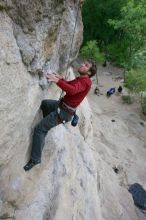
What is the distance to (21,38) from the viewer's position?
6.86 metres

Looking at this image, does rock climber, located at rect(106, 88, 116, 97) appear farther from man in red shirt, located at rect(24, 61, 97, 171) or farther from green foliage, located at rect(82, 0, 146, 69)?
man in red shirt, located at rect(24, 61, 97, 171)

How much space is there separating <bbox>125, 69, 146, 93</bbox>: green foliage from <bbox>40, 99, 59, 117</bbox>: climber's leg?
17001 mm

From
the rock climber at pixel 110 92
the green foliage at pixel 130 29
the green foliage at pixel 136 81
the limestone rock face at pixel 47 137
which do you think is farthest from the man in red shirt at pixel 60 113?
the green foliage at pixel 130 29

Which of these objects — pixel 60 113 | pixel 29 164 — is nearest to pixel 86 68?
pixel 60 113

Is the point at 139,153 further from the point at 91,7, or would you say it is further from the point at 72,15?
the point at 91,7

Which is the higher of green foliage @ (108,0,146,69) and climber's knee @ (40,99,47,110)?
climber's knee @ (40,99,47,110)

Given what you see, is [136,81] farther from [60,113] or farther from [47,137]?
[60,113]

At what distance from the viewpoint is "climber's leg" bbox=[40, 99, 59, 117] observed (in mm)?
8086

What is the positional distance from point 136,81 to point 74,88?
58.4ft

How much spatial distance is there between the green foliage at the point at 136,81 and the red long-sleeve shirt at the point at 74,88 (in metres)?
17.3

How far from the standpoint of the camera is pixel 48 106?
8.19 m

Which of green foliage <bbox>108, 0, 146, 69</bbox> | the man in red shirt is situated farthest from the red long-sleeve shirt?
green foliage <bbox>108, 0, 146, 69</bbox>

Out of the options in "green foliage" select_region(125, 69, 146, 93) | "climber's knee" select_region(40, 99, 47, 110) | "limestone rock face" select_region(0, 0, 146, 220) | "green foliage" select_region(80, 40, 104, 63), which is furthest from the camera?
"green foliage" select_region(80, 40, 104, 63)

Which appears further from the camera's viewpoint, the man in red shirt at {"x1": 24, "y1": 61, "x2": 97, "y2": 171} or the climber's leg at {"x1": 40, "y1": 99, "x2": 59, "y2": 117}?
the climber's leg at {"x1": 40, "y1": 99, "x2": 59, "y2": 117}
